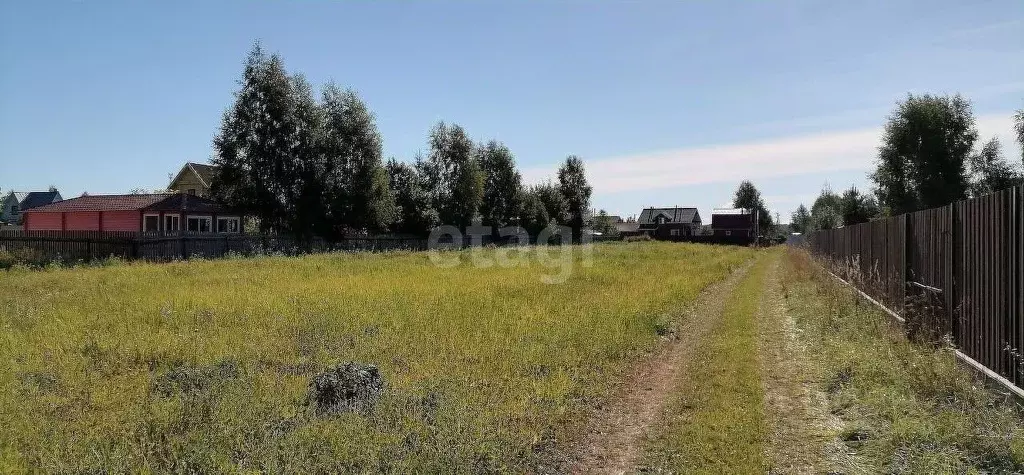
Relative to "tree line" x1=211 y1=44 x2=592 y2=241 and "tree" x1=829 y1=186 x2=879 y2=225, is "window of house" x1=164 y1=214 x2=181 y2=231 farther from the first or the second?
"tree" x1=829 y1=186 x2=879 y2=225

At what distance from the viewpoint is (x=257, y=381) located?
6012 millimetres

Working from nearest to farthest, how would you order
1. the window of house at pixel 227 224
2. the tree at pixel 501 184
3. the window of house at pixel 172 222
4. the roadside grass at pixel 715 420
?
the roadside grass at pixel 715 420, the window of house at pixel 172 222, the window of house at pixel 227 224, the tree at pixel 501 184

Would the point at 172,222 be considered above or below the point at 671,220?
below

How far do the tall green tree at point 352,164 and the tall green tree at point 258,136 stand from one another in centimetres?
277

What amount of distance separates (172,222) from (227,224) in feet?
13.5

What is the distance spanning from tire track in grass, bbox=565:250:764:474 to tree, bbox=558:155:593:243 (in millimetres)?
60322

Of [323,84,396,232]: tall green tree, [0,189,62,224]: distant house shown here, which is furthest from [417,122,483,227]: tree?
[0,189,62,224]: distant house

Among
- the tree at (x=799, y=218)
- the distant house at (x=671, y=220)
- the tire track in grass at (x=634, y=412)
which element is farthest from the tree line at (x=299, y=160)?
the tree at (x=799, y=218)

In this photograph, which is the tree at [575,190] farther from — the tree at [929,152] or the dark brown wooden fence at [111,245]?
the dark brown wooden fence at [111,245]

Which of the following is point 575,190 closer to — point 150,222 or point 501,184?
point 501,184

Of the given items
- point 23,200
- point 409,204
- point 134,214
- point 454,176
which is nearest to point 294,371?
point 134,214

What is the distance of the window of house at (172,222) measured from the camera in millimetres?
34906

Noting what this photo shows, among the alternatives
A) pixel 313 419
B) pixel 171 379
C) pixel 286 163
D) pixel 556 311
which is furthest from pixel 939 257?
Answer: pixel 286 163

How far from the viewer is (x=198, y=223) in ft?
120
